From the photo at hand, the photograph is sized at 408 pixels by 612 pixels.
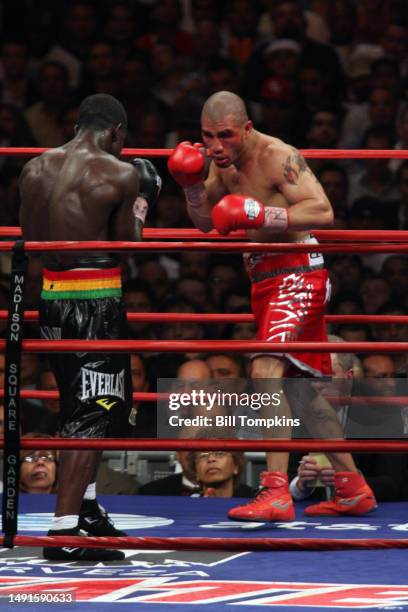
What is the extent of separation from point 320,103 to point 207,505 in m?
2.81

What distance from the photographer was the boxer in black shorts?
2.87m

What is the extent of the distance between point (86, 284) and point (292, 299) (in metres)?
0.69

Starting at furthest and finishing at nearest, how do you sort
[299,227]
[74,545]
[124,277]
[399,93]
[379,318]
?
[399,93] → [124,277] → [379,318] → [299,227] → [74,545]

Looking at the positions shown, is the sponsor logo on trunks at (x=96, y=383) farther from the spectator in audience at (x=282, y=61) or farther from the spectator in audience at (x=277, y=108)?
the spectator in audience at (x=282, y=61)

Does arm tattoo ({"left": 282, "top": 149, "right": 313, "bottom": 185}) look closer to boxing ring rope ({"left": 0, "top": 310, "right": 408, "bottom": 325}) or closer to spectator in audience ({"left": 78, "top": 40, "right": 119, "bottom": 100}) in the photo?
boxing ring rope ({"left": 0, "top": 310, "right": 408, "bottom": 325})

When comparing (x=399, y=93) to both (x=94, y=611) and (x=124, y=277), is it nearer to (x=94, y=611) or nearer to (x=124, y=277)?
(x=124, y=277)

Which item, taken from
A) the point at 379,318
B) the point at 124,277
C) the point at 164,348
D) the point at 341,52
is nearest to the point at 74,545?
the point at 164,348

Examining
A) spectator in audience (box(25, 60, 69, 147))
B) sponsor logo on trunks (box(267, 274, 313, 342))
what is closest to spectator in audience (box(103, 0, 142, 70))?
spectator in audience (box(25, 60, 69, 147))

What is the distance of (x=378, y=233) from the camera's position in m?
3.66

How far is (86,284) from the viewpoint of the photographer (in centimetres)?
293

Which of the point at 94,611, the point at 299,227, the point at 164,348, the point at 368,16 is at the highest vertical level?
the point at 368,16

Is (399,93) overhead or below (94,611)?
overhead

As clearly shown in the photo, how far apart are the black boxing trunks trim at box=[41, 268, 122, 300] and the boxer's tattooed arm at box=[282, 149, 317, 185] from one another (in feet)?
2.08

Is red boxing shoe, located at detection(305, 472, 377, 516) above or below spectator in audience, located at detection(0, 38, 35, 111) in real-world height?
below
